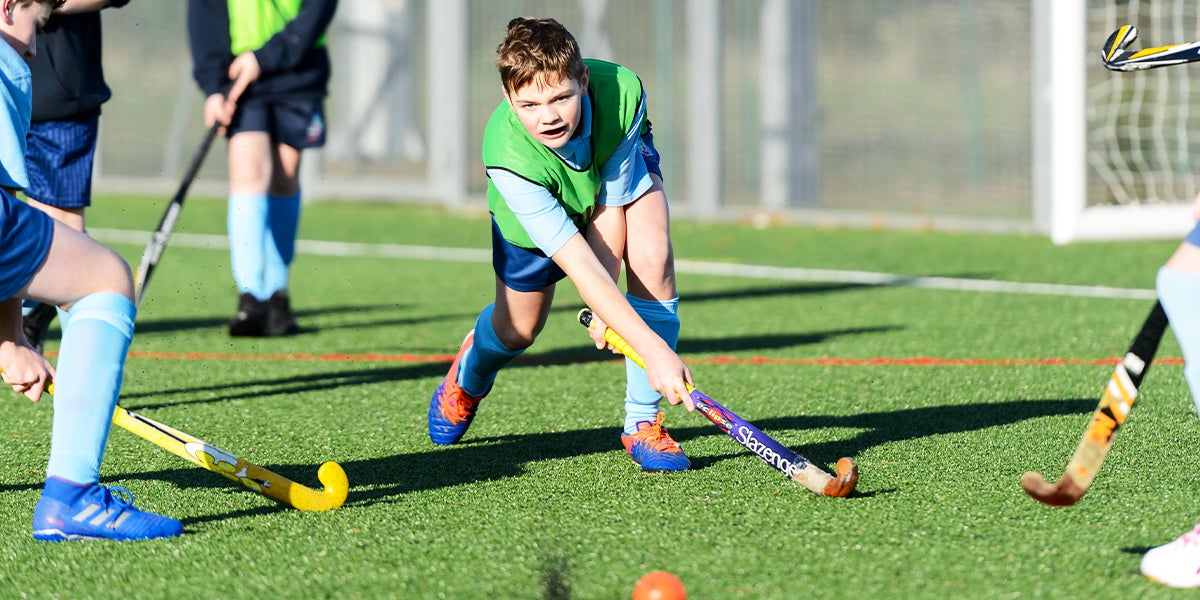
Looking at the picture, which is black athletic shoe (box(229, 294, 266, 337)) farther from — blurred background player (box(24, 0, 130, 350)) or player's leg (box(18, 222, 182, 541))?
player's leg (box(18, 222, 182, 541))

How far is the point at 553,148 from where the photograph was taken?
3098 millimetres

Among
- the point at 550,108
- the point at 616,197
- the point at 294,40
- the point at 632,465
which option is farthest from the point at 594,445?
the point at 294,40

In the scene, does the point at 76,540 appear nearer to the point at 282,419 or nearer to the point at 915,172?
the point at 282,419

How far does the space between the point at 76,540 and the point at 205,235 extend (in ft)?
22.7

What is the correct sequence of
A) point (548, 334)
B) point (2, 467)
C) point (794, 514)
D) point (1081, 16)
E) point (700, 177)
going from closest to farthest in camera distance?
1. point (794, 514)
2. point (2, 467)
3. point (548, 334)
4. point (1081, 16)
5. point (700, 177)

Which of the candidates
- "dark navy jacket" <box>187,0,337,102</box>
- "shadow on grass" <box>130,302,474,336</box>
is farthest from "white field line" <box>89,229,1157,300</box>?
"dark navy jacket" <box>187,0,337,102</box>

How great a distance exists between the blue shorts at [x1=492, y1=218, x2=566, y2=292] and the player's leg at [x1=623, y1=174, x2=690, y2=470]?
0.18 m

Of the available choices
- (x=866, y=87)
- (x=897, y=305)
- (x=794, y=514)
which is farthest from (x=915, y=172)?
(x=794, y=514)

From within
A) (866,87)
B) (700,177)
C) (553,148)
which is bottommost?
(700,177)

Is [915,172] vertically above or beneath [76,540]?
beneath

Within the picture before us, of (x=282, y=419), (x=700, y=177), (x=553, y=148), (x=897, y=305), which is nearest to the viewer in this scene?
(x=553, y=148)

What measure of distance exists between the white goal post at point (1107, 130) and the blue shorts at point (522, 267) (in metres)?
5.69

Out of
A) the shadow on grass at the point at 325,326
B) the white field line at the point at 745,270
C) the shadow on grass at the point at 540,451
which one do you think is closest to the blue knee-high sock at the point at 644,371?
the shadow on grass at the point at 540,451

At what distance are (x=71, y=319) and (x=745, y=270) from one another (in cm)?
535
